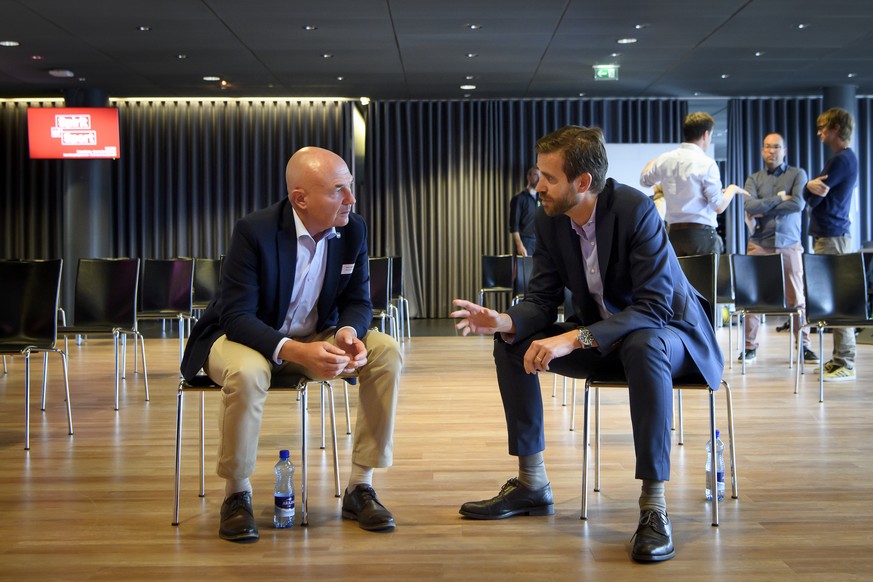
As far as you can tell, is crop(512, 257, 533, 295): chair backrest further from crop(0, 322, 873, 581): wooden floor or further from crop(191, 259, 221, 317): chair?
crop(0, 322, 873, 581): wooden floor

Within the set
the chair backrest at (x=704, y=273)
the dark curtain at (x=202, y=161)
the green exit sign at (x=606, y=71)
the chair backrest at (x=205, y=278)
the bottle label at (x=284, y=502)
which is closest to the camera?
the bottle label at (x=284, y=502)

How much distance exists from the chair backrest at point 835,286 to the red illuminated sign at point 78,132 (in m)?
8.43

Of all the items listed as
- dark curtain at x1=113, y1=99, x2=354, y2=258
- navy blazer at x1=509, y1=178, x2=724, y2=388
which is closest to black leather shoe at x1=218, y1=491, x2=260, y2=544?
navy blazer at x1=509, y1=178, x2=724, y2=388

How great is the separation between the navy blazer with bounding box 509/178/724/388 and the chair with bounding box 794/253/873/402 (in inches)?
109

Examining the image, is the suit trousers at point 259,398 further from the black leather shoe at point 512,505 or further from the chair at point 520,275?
the chair at point 520,275

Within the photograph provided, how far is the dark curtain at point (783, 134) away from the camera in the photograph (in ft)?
39.2

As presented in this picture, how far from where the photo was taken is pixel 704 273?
12.2 ft

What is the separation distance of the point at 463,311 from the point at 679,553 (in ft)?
3.02

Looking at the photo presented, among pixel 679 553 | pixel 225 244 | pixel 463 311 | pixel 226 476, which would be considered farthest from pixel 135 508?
pixel 225 244

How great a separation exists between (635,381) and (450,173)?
9999mm

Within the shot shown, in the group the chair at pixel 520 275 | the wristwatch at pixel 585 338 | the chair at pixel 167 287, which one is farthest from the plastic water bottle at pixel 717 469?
the chair at pixel 520 275

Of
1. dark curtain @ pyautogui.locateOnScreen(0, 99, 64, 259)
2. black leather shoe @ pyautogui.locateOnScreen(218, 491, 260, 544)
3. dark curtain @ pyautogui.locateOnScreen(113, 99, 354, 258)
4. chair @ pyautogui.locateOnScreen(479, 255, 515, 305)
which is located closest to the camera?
black leather shoe @ pyautogui.locateOnScreen(218, 491, 260, 544)

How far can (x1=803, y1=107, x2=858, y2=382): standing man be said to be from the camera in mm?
5980

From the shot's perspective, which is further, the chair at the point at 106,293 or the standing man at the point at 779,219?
the standing man at the point at 779,219
